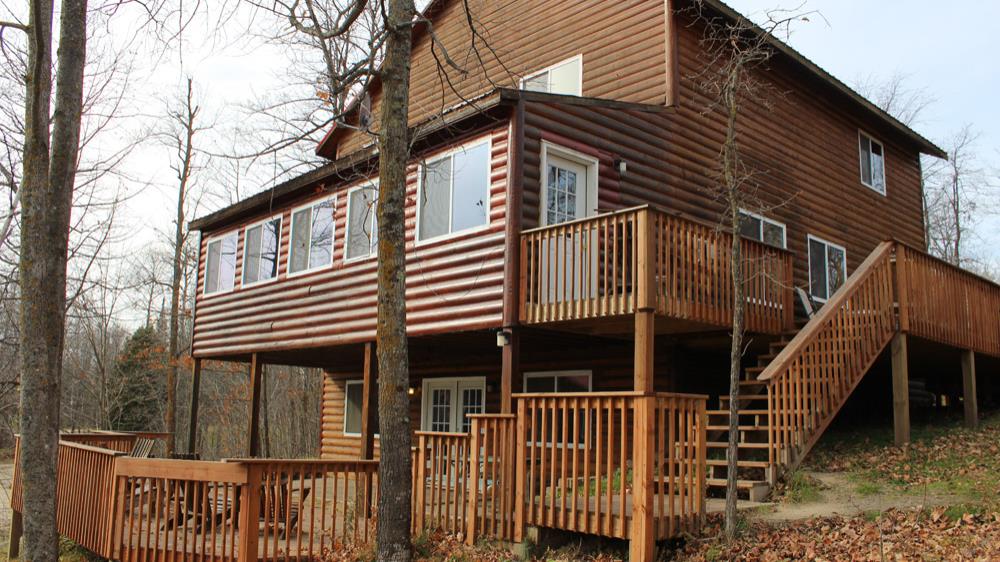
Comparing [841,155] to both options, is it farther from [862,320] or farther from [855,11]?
[862,320]

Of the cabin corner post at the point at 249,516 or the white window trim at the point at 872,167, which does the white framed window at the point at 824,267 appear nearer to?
the white window trim at the point at 872,167

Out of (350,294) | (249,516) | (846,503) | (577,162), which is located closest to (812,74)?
(577,162)

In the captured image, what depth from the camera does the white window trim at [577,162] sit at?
10.8m

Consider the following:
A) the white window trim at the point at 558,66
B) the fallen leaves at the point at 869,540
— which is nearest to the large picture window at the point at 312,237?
the white window trim at the point at 558,66

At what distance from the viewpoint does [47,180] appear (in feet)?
24.7

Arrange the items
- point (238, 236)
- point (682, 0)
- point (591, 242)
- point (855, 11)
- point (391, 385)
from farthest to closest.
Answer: point (238, 236) < point (682, 0) < point (855, 11) < point (591, 242) < point (391, 385)

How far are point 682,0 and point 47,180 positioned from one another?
33.4ft

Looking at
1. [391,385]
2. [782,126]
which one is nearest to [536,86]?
[782,126]

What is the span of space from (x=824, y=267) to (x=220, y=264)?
12.8 metres

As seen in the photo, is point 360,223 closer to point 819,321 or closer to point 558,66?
point 558,66

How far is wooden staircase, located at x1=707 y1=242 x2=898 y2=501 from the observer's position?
9.23m

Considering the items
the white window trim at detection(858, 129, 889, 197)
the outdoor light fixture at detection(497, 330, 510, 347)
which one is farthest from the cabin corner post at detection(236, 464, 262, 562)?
the white window trim at detection(858, 129, 889, 197)

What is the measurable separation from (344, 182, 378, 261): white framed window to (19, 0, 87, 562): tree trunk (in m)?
5.87

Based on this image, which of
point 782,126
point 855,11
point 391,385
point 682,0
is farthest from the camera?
point 782,126
